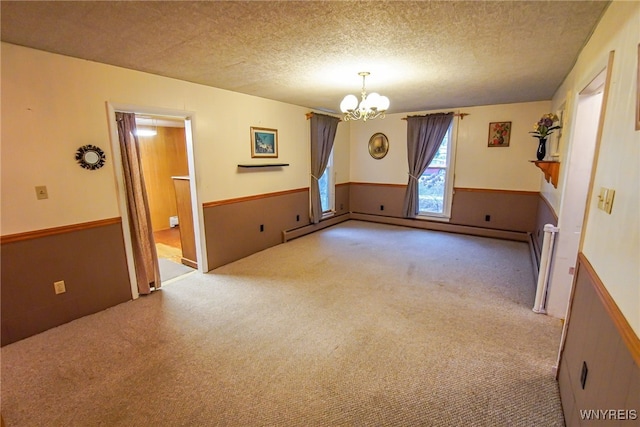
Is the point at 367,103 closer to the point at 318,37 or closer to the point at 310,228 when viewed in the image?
the point at 318,37

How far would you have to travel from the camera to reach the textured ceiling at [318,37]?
5.37 feet

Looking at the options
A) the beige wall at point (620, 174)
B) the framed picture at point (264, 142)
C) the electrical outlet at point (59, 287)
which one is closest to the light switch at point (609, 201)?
the beige wall at point (620, 174)

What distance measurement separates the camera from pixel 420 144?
5395 mm

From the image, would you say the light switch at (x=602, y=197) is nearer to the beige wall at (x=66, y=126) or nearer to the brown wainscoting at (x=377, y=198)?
the beige wall at (x=66, y=126)

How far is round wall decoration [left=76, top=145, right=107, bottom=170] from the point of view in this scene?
2.51 meters

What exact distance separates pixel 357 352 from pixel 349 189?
4678 millimetres

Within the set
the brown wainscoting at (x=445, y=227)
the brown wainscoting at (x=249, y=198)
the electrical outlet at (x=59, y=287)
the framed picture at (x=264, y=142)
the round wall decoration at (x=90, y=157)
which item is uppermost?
the framed picture at (x=264, y=142)

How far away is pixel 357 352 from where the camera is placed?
2.12 metres

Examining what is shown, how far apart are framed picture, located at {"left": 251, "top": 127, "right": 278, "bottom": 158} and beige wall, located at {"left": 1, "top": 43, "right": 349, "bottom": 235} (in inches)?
23.9

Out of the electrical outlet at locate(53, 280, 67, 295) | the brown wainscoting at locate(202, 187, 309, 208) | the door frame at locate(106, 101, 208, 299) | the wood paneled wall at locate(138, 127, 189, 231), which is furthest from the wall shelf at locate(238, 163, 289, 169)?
the wood paneled wall at locate(138, 127, 189, 231)

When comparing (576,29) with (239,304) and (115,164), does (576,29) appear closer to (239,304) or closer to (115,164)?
(239,304)

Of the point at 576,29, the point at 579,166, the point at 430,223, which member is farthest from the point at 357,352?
the point at 430,223

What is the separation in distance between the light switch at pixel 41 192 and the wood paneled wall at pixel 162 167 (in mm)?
3565

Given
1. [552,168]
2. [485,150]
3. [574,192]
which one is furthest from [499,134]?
[574,192]
